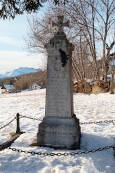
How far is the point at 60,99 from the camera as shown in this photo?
17.7 ft

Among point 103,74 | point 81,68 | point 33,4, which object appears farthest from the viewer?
point 81,68

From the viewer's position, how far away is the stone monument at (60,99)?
17.6 ft

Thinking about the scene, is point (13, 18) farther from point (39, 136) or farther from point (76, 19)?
point (76, 19)

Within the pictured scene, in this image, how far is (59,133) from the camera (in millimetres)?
5387

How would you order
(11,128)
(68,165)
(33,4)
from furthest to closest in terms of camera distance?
(11,128)
(33,4)
(68,165)

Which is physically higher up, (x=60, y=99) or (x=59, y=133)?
(x=60, y=99)

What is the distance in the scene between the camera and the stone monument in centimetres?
535

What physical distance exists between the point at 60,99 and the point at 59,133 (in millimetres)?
864

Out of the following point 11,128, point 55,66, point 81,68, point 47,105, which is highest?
point 81,68

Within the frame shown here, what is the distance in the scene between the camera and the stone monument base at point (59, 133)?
210 inches

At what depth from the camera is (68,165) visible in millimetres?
4293

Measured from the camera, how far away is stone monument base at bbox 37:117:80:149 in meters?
5.34

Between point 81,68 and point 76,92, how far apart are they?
136 inches

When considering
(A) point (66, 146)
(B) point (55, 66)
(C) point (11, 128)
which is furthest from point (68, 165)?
(C) point (11, 128)
